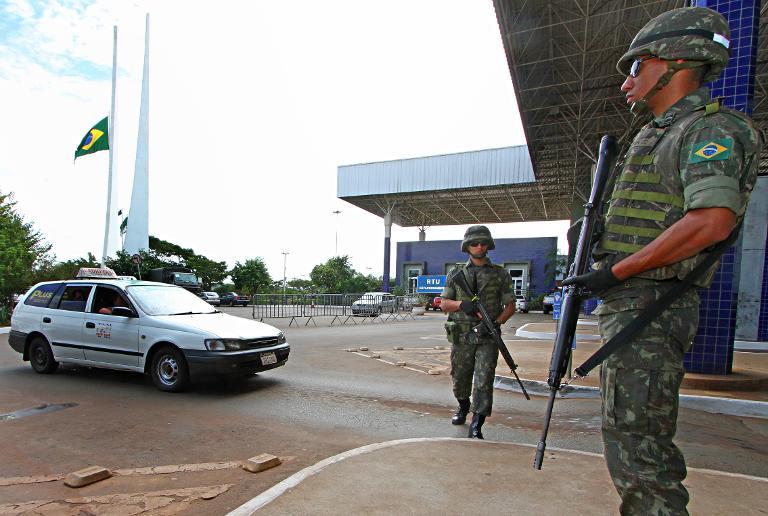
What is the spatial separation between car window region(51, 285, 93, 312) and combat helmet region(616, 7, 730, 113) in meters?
7.42

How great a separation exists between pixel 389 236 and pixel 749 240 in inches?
1225

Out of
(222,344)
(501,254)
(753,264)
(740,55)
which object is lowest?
(222,344)

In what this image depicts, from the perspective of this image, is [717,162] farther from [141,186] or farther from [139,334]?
[141,186]

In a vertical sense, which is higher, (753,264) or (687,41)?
(687,41)

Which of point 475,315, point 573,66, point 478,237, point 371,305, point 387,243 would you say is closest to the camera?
point 475,315

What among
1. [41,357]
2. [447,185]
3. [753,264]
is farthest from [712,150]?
[447,185]

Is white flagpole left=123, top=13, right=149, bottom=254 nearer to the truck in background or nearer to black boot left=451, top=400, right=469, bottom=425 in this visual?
the truck in background

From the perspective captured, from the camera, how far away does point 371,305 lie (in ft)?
73.0

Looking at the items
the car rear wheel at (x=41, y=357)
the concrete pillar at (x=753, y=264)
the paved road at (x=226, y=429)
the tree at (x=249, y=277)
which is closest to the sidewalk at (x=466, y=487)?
the paved road at (x=226, y=429)

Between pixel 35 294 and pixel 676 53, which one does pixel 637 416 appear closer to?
pixel 676 53

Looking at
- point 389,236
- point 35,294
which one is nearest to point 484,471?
point 35,294

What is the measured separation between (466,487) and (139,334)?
5.00 meters

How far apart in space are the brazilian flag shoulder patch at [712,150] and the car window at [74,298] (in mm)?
7502

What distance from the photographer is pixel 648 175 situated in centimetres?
178
